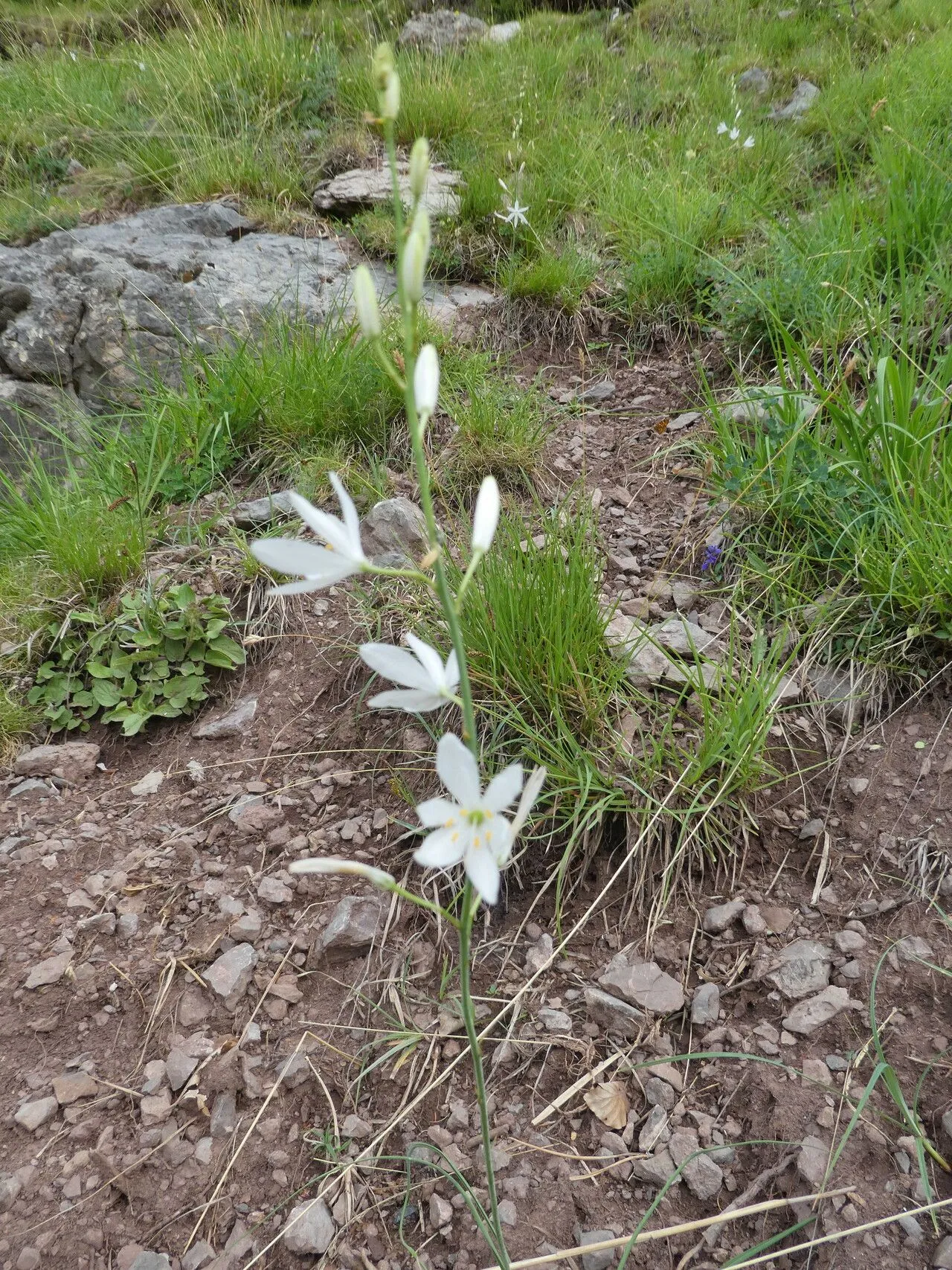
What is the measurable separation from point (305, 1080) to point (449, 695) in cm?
116

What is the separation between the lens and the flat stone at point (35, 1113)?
1.58 m

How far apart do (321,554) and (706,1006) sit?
1.32 meters

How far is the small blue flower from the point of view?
2.39 meters

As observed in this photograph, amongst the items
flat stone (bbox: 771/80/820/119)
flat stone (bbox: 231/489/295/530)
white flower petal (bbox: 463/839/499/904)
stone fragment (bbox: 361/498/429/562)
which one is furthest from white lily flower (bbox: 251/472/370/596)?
flat stone (bbox: 771/80/820/119)

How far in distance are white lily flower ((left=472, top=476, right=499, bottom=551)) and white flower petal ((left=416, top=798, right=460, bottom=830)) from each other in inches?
11.3

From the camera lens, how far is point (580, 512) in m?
2.43

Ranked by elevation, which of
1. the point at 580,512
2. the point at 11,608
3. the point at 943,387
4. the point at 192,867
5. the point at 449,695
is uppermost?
the point at 449,695

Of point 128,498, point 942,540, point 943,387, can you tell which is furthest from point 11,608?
point 943,387

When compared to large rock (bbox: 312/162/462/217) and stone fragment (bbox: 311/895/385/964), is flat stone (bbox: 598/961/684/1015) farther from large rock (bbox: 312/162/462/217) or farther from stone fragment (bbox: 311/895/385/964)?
large rock (bbox: 312/162/462/217)

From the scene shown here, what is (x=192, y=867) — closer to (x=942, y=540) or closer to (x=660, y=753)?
(x=660, y=753)

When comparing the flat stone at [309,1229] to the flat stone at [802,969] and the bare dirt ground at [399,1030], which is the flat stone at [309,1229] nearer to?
the bare dirt ground at [399,1030]

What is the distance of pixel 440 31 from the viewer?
20.6 feet

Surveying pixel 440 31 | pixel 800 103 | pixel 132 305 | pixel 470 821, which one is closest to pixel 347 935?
pixel 470 821

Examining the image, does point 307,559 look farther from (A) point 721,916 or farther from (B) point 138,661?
(B) point 138,661
